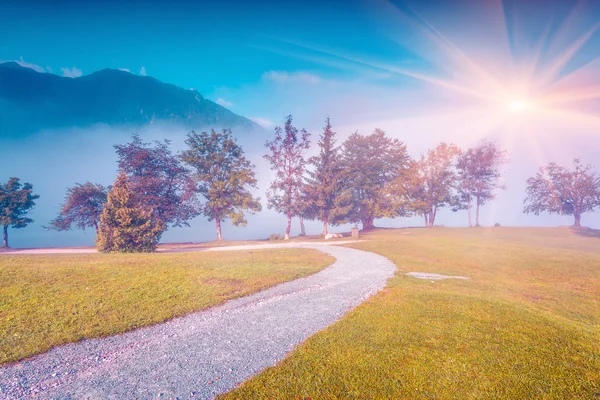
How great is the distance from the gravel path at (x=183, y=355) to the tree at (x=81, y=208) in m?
33.1

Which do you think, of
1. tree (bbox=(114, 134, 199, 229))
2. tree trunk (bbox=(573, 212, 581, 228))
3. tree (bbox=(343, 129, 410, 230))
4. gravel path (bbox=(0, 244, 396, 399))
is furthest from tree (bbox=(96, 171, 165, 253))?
tree trunk (bbox=(573, 212, 581, 228))

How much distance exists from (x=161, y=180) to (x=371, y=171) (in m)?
32.1

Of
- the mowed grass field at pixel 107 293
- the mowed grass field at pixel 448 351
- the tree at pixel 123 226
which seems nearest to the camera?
the mowed grass field at pixel 448 351

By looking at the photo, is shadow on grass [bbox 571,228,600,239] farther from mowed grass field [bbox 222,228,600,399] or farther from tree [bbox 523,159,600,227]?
mowed grass field [bbox 222,228,600,399]

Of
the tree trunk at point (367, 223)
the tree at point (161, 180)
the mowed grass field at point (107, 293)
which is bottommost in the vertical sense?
the mowed grass field at point (107, 293)

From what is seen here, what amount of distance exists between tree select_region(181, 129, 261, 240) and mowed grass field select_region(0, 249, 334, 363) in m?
21.6

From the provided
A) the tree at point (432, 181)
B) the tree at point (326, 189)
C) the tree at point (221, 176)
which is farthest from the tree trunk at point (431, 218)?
the tree at point (221, 176)

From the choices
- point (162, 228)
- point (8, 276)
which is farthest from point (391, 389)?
point (162, 228)

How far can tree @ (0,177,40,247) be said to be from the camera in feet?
109

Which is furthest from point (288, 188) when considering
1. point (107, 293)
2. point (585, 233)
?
point (585, 233)

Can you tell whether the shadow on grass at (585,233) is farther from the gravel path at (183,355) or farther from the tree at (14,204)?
the tree at (14,204)

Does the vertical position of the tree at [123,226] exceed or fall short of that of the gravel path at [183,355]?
it exceeds it

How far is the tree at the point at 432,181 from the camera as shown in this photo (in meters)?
45.0

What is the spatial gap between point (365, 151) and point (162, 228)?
3547cm
